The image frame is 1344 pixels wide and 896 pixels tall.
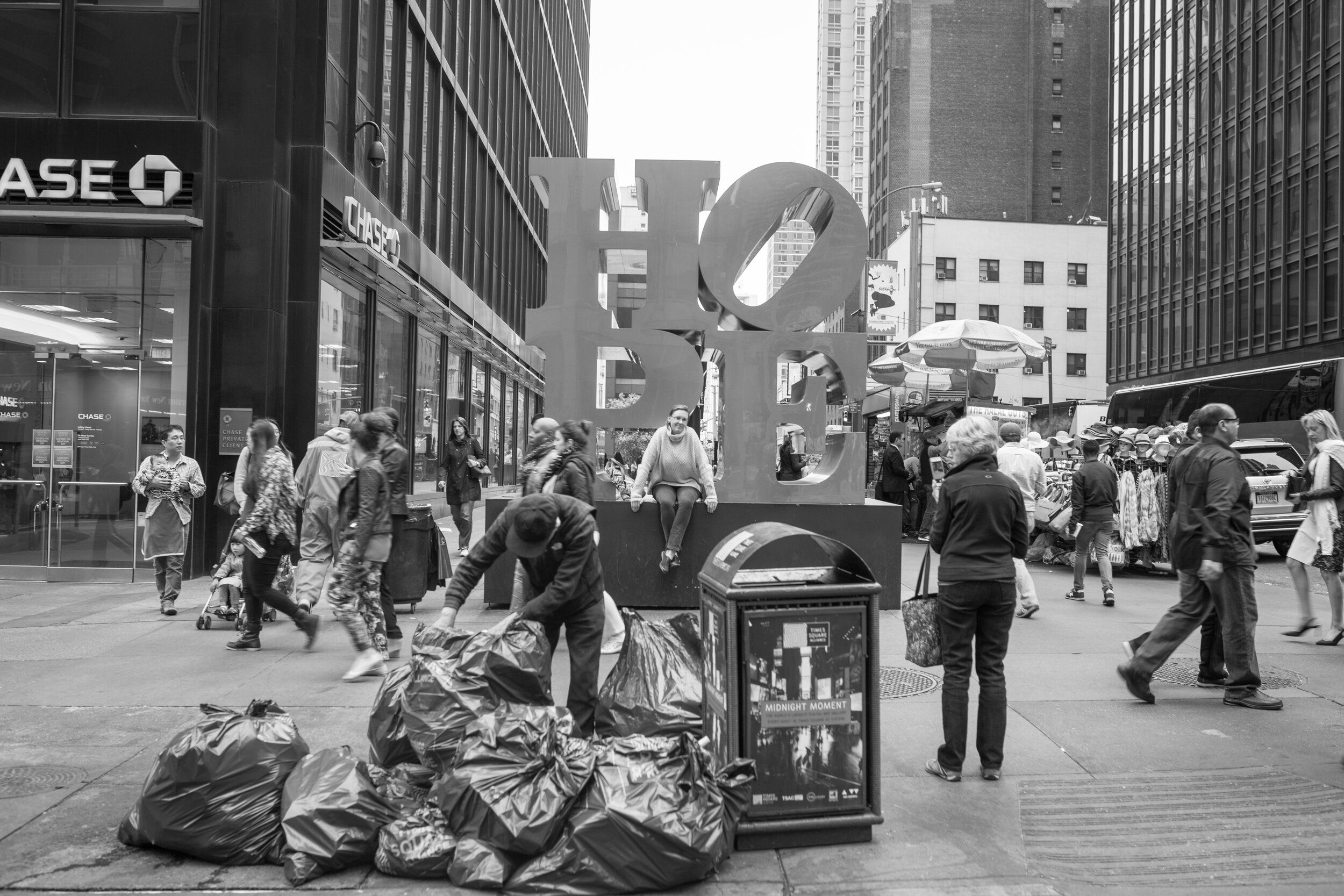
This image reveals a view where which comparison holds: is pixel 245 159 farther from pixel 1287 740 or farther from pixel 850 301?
pixel 850 301

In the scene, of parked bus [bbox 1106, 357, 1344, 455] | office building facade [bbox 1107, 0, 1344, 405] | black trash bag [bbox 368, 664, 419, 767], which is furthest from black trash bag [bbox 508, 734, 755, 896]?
office building facade [bbox 1107, 0, 1344, 405]

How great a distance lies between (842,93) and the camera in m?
157

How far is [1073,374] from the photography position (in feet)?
209

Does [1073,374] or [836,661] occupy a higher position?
[1073,374]

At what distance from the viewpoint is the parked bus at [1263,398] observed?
2128 centimetres

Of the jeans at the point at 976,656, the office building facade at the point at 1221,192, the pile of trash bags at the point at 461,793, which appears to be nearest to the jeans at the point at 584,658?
the pile of trash bags at the point at 461,793

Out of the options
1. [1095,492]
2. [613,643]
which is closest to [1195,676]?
[1095,492]

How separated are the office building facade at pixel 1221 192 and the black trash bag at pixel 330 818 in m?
25.9

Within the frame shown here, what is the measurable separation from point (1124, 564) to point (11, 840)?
12.7m

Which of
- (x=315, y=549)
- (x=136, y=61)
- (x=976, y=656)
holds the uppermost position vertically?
(x=136, y=61)

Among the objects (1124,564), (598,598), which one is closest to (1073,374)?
(1124,564)

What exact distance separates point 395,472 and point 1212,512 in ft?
17.4

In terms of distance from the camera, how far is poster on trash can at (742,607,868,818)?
4.04m

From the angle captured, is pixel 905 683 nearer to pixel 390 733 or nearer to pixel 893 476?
pixel 390 733
